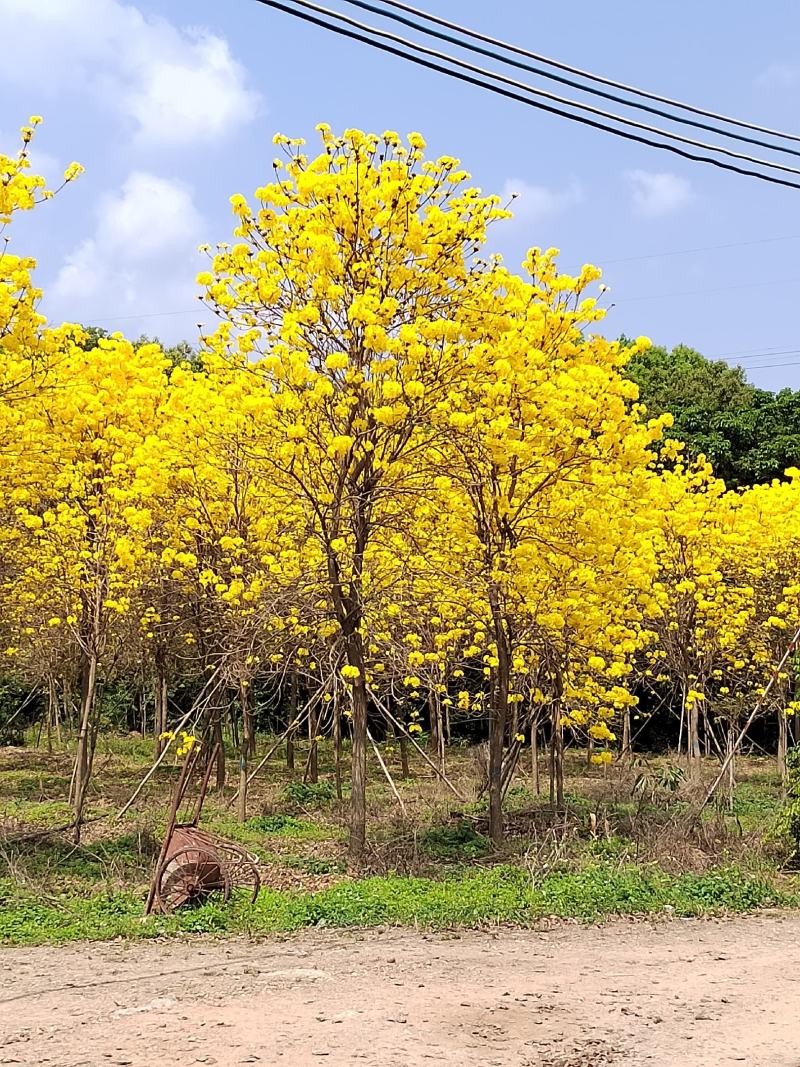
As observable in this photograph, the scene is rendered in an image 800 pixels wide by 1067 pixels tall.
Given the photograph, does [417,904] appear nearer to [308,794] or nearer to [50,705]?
[308,794]

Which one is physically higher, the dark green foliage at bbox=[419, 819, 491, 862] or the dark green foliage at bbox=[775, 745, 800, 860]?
the dark green foliage at bbox=[775, 745, 800, 860]

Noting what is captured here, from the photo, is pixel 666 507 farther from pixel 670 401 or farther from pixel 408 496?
pixel 670 401

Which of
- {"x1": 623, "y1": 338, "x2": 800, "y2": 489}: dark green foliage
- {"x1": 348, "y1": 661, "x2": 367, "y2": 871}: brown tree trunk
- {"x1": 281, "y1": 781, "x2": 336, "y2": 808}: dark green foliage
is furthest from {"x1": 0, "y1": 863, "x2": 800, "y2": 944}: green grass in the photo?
{"x1": 623, "y1": 338, "x2": 800, "y2": 489}: dark green foliage

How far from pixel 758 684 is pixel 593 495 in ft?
24.8

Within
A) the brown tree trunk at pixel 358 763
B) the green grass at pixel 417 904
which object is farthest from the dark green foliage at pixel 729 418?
the green grass at pixel 417 904

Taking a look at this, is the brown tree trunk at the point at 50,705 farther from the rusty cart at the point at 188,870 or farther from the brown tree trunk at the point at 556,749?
the rusty cart at the point at 188,870

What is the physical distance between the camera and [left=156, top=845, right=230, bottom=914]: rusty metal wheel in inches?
313

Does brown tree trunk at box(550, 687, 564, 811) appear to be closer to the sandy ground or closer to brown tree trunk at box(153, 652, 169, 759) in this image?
the sandy ground

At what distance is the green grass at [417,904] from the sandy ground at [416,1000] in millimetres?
305

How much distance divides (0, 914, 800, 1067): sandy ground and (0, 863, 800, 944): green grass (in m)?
0.31

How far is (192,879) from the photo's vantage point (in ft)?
26.2

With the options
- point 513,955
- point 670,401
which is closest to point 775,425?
point 670,401

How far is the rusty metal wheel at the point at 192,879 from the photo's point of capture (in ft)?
26.1

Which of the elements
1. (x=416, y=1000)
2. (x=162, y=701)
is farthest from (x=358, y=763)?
(x=162, y=701)
